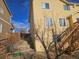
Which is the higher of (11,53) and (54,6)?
(54,6)

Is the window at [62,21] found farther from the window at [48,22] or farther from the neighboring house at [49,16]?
the window at [48,22]

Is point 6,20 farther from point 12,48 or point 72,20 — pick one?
point 72,20

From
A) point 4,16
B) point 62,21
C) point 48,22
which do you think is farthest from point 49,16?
point 4,16

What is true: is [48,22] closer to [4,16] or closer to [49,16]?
[49,16]

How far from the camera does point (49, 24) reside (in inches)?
1335

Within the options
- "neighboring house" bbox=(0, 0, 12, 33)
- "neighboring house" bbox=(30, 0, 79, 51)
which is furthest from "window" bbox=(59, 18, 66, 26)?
"neighboring house" bbox=(0, 0, 12, 33)

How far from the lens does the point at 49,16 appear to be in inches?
1366

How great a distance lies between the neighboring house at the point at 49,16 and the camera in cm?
3319

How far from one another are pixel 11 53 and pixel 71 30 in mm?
11373

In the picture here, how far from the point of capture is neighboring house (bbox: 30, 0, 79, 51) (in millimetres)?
33191

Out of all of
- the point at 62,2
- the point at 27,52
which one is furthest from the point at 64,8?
the point at 27,52

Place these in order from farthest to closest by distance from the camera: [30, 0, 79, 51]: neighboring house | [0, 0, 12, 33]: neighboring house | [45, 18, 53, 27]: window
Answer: [0, 0, 12, 33]: neighboring house < [45, 18, 53, 27]: window < [30, 0, 79, 51]: neighboring house

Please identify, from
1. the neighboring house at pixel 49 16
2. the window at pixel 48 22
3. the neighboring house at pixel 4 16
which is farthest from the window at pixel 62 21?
the neighboring house at pixel 4 16

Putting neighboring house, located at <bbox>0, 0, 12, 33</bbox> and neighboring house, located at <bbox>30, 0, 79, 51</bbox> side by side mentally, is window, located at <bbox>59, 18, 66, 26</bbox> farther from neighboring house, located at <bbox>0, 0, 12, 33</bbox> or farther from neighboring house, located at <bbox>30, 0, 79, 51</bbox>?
neighboring house, located at <bbox>0, 0, 12, 33</bbox>
